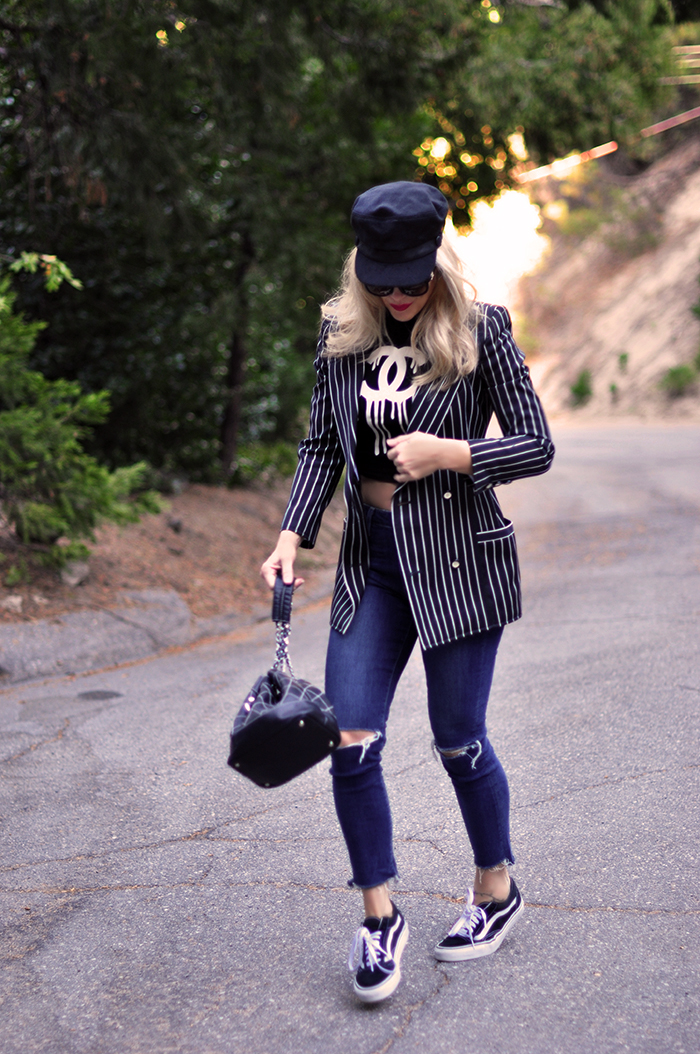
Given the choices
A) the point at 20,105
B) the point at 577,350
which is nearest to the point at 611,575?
the point at 20,105

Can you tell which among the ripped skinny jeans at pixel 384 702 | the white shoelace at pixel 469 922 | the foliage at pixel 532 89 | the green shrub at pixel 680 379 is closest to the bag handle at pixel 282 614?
the ripped skinny jeans at pixel 384 702

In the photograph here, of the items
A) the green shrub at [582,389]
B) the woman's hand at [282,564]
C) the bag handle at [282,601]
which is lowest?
the green shrub at [582,389]

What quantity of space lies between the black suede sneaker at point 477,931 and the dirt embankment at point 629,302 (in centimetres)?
2899

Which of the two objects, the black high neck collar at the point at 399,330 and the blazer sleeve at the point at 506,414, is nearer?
the blazer sleeve at the point at 506,414

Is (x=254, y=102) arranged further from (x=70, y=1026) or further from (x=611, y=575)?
(x=70, y=1026)

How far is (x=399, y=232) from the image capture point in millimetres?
2338

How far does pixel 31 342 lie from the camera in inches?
254

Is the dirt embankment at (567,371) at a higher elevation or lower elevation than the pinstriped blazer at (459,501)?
lower

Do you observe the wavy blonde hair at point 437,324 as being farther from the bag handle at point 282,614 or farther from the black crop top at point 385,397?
the bag handle at point 282,614

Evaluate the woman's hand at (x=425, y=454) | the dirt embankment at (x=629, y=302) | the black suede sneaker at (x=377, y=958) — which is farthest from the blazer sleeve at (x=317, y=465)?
the dirt embankment at (x=629, y=302)

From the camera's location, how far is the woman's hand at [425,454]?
2.25 m

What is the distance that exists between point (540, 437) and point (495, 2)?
26.2 feet

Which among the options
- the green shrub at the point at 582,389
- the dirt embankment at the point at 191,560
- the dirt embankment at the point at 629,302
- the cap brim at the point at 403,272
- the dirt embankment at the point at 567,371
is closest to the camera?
the cap brim at the point at 403,272

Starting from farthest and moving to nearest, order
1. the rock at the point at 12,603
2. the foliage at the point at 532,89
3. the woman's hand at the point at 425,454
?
1. the foliage at the point at 532,89
2. the rock at the point at 12,603
3. the woman's hand at the point at 425,454
